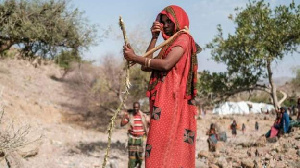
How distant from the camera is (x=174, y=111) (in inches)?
106

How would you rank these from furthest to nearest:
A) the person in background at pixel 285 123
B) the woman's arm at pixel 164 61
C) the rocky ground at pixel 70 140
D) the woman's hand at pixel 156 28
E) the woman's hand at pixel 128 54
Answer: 1. the person in background at pixel 285 123
2. the rocky ground at pixel 70 140
3. the woman's hand at pixel 156 28
4. the woman's hand at pixel 128 54
5. the woman's arm at pixel 164 61

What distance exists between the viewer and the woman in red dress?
2645 mm

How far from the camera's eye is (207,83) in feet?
44.0

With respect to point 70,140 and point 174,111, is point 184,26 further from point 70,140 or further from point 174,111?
point 70,140

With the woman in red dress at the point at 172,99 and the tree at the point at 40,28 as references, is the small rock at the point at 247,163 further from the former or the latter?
the tree at the point at 40,28

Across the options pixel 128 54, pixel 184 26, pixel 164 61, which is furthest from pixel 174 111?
pixel 184 26

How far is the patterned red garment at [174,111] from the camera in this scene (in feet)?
8.68

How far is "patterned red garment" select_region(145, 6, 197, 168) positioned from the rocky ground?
7.45 feet

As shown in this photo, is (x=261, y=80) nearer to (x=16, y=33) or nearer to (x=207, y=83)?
(x=207, y=83)

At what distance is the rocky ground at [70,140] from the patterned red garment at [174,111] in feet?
7.45

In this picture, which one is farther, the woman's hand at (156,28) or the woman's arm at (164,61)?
the woman's hand at (156,28)

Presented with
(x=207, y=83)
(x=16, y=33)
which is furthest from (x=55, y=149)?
(x=207, y=83)

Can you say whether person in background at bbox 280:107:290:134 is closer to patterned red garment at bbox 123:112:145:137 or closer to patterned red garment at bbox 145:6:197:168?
patterned red garment at bbox 123:112:145:137

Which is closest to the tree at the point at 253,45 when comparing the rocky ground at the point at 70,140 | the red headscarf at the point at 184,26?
the rocky ground at the point at 70,140
